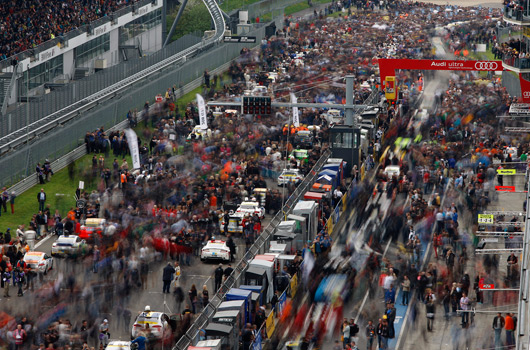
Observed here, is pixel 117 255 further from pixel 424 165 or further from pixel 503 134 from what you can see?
pixel 503 134

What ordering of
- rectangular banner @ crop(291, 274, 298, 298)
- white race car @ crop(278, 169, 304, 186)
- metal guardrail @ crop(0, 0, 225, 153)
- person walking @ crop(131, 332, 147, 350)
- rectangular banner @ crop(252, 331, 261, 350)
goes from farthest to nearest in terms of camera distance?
metal guardrail @ crop(0, 0, 225, 153) → white race car @ crop(278, 169, 304, 186) → rectangular banner @ crop(291, 274, 298, 298) → rectangular banner @ crop(252, 331, 261, 350) → person walking @ crop(131, 332, 147, 350)

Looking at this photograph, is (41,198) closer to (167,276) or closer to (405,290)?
(167,276)

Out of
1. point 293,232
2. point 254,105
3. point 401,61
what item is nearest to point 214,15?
point 401,61

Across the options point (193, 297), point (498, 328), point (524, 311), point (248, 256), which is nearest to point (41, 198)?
point (248, 256)

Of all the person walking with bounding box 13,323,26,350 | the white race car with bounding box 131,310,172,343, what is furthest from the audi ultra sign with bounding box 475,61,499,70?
the person walking with bounding box 13,323,26,350

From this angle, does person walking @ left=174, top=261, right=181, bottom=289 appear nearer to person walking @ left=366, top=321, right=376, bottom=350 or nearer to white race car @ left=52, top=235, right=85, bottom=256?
white race car @ left=52, top=235, right=85, bottom=256
